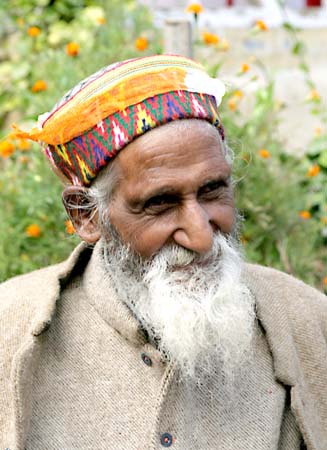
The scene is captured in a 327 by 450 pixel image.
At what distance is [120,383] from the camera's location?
2754 mm

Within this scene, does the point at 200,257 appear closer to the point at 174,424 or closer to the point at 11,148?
the point at 174,424

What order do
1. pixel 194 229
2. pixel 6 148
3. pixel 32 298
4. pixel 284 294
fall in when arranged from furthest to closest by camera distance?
pixel 6 148 < pixel 284 294 < pixel 32 298 < pixel 194 229

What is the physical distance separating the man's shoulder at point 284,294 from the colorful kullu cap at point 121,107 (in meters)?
0.63

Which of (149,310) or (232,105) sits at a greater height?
(149,310)

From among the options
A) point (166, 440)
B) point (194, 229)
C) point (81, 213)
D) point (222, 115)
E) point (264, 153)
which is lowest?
point (264, 153)

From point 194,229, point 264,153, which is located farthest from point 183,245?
point 264,153

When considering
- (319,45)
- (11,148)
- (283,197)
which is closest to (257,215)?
(283,197)

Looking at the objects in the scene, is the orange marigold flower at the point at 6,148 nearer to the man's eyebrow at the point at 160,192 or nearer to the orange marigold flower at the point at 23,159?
the orange marigold flower at the point at 23,159

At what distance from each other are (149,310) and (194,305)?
0.17 m

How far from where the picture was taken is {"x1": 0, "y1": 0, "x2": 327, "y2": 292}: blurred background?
4.14 meters

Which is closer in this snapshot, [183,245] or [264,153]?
[183,245]

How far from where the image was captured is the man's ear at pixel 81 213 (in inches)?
115

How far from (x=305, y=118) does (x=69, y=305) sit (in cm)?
375

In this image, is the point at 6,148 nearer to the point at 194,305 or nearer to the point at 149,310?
the point at 149,310
